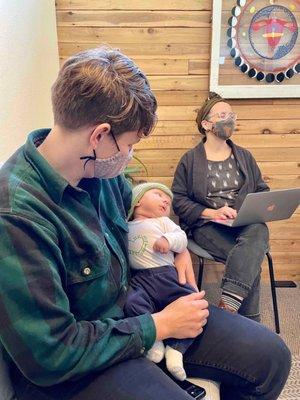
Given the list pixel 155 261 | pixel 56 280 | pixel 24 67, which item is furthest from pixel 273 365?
pixel 24 67

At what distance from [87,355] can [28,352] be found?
12 cm

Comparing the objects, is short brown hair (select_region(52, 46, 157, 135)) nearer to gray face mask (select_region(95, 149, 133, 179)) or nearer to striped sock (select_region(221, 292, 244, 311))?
gray face mask (select_region(95, 149, 133, 179))

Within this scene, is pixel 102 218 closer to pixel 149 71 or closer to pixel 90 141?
pixel 90 141

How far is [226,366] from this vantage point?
1.00 metres

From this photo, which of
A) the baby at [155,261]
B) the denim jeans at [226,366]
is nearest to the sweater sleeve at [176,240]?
the baby at [155,261]

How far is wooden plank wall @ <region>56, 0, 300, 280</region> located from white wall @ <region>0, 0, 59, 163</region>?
0.77 feet

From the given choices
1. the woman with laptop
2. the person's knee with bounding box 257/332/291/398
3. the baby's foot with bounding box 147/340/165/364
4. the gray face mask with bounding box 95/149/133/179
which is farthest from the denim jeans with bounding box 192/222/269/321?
the gray face mask with bounding box 95/149/133/179

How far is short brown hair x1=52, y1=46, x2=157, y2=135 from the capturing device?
2.68ft

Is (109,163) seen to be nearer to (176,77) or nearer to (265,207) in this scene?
(265,207)

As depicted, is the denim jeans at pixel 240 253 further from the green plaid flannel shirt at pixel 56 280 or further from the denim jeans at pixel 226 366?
the green plaid flannel shirt at pixel 56 280

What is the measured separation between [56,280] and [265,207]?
1275 millimetres

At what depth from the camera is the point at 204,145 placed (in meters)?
2.13

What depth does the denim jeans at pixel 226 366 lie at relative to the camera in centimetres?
83

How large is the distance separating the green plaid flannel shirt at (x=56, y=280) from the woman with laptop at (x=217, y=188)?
1.00 meters
